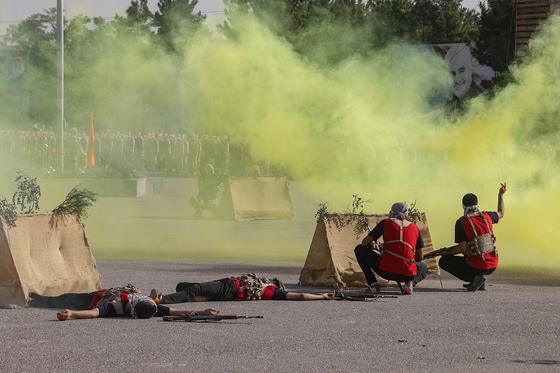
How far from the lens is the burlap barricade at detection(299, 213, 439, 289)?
779 cm

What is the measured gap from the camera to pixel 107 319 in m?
5.80

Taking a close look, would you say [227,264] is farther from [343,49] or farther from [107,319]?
[343,49]

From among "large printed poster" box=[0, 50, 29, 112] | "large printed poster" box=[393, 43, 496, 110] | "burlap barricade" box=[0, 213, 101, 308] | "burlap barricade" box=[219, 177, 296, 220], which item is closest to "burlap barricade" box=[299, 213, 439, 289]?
"burlap barricade" box=[0, 213, 101, 308]

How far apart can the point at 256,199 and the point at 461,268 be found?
7411 mm

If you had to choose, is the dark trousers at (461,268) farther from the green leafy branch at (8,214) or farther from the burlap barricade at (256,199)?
the burlap barricade at (256,199)

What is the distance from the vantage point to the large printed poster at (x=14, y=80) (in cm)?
2723

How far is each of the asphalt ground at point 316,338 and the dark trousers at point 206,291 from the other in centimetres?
9

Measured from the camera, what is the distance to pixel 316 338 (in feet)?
17.0

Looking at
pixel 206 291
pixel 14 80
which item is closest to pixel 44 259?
pixel 206 291

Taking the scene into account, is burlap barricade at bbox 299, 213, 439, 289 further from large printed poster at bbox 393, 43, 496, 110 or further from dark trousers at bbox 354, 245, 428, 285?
large printed poster at bbox 393, 43, 496, 110

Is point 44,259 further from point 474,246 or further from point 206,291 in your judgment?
point 474,246

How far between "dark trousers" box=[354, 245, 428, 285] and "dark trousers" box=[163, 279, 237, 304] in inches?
61.6

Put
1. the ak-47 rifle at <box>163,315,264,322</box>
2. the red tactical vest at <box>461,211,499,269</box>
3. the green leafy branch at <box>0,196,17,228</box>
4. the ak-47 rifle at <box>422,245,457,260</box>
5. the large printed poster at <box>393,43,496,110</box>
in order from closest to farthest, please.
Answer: the ak-47 rifle at <box>163,315,264,322</box>, the green leafy branch at <box>0,196,17,228</box>, the red tactical vest at <box>461,211,499,269</box>, the ak-47 rifle at <box>422,245,457,260</box>, the large printed poster at <box>393,43,496,110</box>

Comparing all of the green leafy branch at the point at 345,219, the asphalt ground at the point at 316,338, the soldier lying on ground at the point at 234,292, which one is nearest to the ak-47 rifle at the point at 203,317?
the asphalt ground at the point at 316,338
